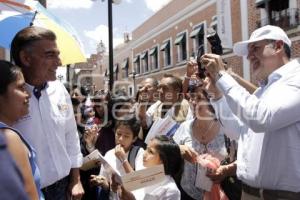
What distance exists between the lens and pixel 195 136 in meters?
3.74

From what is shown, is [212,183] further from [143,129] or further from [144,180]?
[143,129]

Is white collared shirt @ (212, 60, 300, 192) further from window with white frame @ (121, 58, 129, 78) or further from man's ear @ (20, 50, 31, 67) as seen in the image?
window with white frame @ (121, 58, 129, 78)

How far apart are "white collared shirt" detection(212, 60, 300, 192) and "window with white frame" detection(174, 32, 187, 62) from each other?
2525 centimetres

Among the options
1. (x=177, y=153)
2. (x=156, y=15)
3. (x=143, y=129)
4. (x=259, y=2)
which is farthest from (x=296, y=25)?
(x=156, y=15)

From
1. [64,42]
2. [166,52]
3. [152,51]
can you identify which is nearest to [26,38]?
[64,42]

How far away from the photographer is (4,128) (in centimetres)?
164

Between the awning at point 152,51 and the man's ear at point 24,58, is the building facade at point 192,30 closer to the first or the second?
the awning at point 152,51

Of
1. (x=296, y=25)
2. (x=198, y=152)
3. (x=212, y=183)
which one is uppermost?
(x=296, y=25)

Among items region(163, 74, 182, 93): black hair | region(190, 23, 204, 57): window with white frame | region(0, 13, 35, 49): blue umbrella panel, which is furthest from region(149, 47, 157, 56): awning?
region(0, 13, 35, 49): blue umbrella panel

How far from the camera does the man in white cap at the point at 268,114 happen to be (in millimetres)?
2488

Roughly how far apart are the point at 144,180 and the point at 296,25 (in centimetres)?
1361

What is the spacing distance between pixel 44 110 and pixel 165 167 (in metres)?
1.14

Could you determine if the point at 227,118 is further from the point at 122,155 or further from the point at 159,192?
the point at 122,155

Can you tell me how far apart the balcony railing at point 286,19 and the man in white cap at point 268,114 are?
13309mm
